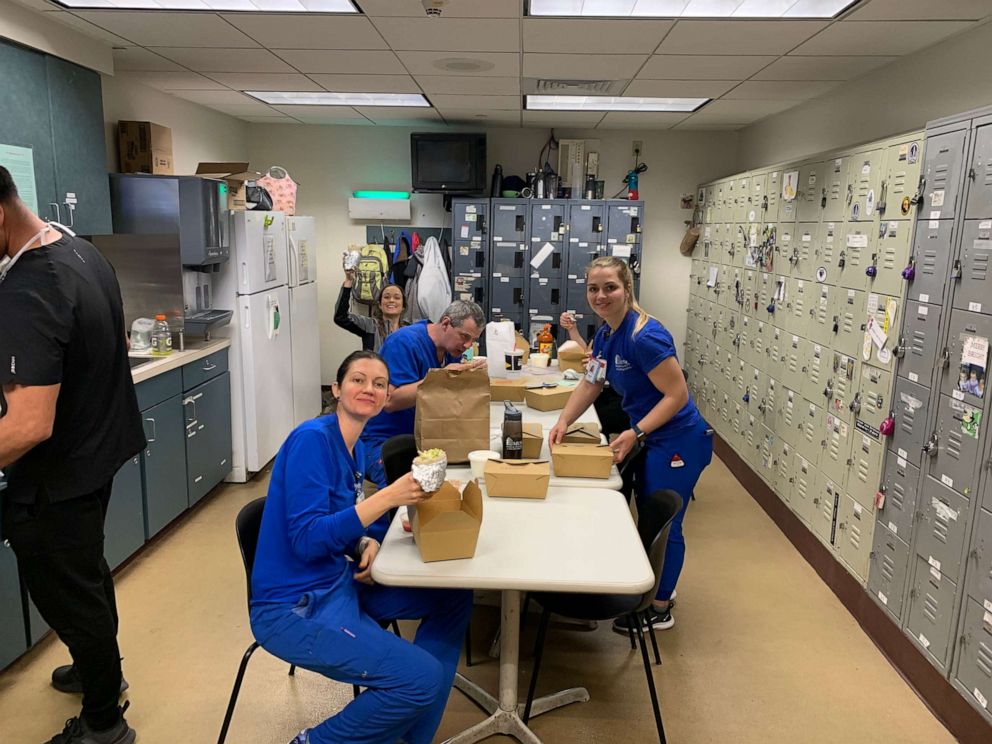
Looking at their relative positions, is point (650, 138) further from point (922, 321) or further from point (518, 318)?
point (922, 321)

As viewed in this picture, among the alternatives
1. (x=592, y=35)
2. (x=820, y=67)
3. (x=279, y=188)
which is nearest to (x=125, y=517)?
(x=279, y=188)

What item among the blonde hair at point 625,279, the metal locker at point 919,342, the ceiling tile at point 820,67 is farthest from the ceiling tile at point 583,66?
the metal locker at point 919,342

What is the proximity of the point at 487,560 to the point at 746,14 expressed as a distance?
8.15ft

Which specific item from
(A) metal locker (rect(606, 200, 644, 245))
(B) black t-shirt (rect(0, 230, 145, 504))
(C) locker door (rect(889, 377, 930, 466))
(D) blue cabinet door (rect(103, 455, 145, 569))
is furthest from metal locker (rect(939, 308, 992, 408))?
(A) metal locker (rect(606, 200, 644, 245))

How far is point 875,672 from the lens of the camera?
2793 millimetres

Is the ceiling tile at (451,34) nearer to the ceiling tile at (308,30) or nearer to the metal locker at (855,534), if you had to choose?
the ceiling tile at (308,30)

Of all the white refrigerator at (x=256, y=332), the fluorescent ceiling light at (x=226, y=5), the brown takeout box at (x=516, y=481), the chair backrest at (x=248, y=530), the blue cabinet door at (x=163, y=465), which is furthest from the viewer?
the white refrigerator at (x=256, y=332)

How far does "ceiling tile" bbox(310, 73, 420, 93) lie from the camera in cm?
426

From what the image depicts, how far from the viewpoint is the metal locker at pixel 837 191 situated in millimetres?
3449

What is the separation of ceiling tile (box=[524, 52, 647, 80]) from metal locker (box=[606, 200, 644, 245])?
2.02 m

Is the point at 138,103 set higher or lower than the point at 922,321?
higher

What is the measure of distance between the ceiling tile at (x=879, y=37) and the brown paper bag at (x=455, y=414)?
2236mm

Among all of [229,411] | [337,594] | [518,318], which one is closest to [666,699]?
[337,594]

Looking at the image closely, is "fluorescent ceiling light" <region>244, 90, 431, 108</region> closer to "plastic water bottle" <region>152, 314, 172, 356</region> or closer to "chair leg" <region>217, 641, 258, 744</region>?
"plastic water bottle" <region>152, 314, 172, 356</region>
